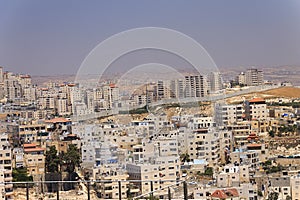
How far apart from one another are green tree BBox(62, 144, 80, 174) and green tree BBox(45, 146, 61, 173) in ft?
0.44

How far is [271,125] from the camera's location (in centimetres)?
1145

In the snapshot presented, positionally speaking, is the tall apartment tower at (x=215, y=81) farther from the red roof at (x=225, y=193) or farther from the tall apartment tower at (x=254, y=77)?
the red roof at (x=225, y=193)

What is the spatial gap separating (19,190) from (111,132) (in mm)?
6872

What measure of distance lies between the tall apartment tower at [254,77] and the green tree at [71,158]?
4.89 m

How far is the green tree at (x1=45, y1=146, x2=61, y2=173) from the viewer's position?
7.35m

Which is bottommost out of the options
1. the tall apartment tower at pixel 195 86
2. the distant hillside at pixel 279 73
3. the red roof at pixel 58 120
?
the red roof at pixel 58 120

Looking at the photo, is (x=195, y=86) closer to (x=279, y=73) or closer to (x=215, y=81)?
(x=215, y=81)

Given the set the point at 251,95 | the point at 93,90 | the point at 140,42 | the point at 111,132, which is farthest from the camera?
the point at 251,95

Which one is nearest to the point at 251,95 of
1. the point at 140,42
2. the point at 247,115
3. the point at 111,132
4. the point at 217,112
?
the point at 247,115

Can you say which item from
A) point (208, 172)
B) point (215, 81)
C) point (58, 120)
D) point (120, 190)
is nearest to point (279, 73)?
point (215, 81)

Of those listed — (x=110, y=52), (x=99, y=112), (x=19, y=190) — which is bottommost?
(x=19, y=190)

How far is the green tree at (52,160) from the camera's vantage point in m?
7.35

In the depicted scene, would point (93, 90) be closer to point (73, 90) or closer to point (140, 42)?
point (73, 90)

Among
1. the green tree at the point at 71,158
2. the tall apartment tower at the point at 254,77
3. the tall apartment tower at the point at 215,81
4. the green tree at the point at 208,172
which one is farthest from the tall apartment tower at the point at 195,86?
the green tree at the point at 208,172
